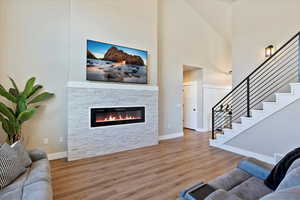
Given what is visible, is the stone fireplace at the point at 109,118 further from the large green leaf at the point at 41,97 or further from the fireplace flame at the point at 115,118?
the large green leaf at the point at 41,97

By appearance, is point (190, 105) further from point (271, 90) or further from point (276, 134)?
point (276, 134)

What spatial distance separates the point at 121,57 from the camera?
4.09 metres

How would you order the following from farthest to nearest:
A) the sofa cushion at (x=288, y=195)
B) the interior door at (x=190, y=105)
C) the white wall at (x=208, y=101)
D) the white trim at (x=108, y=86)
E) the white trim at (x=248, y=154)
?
the interior door at (x=190, y=105) → the white wall at (x=208, y=101) → the white trim at (x=108, y=86) → the white trim at (x=248, y=154) → the sofa cushion at (x=288, y=195)

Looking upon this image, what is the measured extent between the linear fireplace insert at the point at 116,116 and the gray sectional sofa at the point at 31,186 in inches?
65.8

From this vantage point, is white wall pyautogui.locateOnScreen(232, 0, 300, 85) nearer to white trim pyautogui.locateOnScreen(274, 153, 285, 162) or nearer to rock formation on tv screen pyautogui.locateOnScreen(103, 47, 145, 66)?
white trim pyautogui.locateOnScreen(274, 153, 285, 162)

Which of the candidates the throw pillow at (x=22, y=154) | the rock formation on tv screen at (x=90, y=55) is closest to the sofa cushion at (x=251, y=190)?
the throw pillow at (x=22, y=154)

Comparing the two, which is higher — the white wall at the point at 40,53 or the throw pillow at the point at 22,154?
the white wall at the point at 40,53

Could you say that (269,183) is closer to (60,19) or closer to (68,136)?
Answer: (68,136)

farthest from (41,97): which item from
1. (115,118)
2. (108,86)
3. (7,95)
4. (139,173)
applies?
(139,173)

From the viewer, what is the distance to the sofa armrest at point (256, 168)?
5.83 feet

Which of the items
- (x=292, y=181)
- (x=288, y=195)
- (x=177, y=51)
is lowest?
(x=292, y=181)

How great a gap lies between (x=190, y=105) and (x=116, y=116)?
393 cm

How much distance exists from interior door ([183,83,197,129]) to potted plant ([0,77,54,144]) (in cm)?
539

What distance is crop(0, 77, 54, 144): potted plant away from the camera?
2.79m
